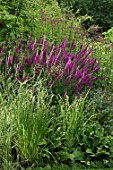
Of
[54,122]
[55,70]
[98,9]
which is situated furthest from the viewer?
[98,9]

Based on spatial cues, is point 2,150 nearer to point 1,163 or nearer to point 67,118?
point 1,163

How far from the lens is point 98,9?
1482 centimetres

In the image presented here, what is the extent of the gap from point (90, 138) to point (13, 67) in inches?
72.3

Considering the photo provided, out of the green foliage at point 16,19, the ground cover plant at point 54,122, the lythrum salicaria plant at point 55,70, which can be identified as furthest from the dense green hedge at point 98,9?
the ground cover plant at point 54,122

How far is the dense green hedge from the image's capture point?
14.4 meters

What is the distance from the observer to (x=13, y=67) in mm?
6168

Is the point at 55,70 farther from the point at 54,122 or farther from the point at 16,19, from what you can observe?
the point at 16,19

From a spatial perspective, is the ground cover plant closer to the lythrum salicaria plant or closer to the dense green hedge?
the lythrum salicaria plant

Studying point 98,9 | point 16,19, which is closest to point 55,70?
point 16,19

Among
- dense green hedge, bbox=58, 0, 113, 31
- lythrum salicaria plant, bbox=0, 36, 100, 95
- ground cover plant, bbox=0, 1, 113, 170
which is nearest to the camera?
ground cover plant, bbox=0, 1, 113, 170

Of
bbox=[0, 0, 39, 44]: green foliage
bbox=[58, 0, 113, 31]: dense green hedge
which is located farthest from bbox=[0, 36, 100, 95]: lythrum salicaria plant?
bbox=[58, 0, 113, 31]: dense green hedge

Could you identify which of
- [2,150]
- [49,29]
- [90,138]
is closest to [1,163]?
[2,150]

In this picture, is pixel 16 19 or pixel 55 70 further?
pixel 16 19

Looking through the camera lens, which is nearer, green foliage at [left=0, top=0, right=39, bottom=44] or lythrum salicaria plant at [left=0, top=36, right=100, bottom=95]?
lythrum salicaria plant at [left=0, top=36, right=100, bottom=95]
